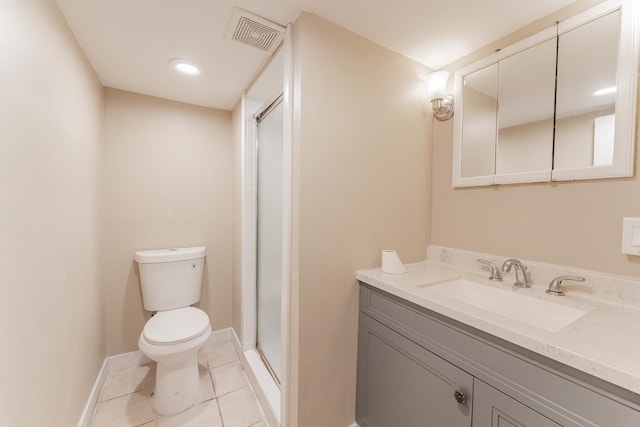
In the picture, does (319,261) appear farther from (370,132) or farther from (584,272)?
(584,272)

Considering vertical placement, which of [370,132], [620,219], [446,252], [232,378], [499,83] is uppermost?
[499,83]

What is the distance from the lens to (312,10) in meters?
1.09

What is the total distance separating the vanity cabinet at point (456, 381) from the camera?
0.61 metres

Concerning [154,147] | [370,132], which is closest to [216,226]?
[154,147]

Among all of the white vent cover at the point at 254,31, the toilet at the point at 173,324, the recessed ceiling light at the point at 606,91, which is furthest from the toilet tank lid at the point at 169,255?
the recessed ceiling light at the point at 606,91

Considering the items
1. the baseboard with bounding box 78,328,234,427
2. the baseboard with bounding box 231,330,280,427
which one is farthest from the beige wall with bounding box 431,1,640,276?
the baseboard with bounding box 78,328,234,427

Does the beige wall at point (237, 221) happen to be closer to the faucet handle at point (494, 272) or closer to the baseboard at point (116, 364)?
the baseboard at point (116, 364)

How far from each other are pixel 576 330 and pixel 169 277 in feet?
7.09

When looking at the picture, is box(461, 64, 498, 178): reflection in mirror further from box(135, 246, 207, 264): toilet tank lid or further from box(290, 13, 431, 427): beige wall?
box(135, 246, 207, 264): toilet tank lid

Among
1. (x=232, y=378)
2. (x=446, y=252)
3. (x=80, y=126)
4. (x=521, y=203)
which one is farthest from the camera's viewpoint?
(x=232, y=378)

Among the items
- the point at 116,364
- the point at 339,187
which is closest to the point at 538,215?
the point at 339,187

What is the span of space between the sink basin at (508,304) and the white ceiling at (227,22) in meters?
1.23

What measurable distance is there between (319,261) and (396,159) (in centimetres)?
73

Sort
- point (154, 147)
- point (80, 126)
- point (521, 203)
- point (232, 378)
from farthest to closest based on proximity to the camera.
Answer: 1. point (154, 147)
2. point (232, 378)
3. point (80, 126)
4. point (521, 203)
